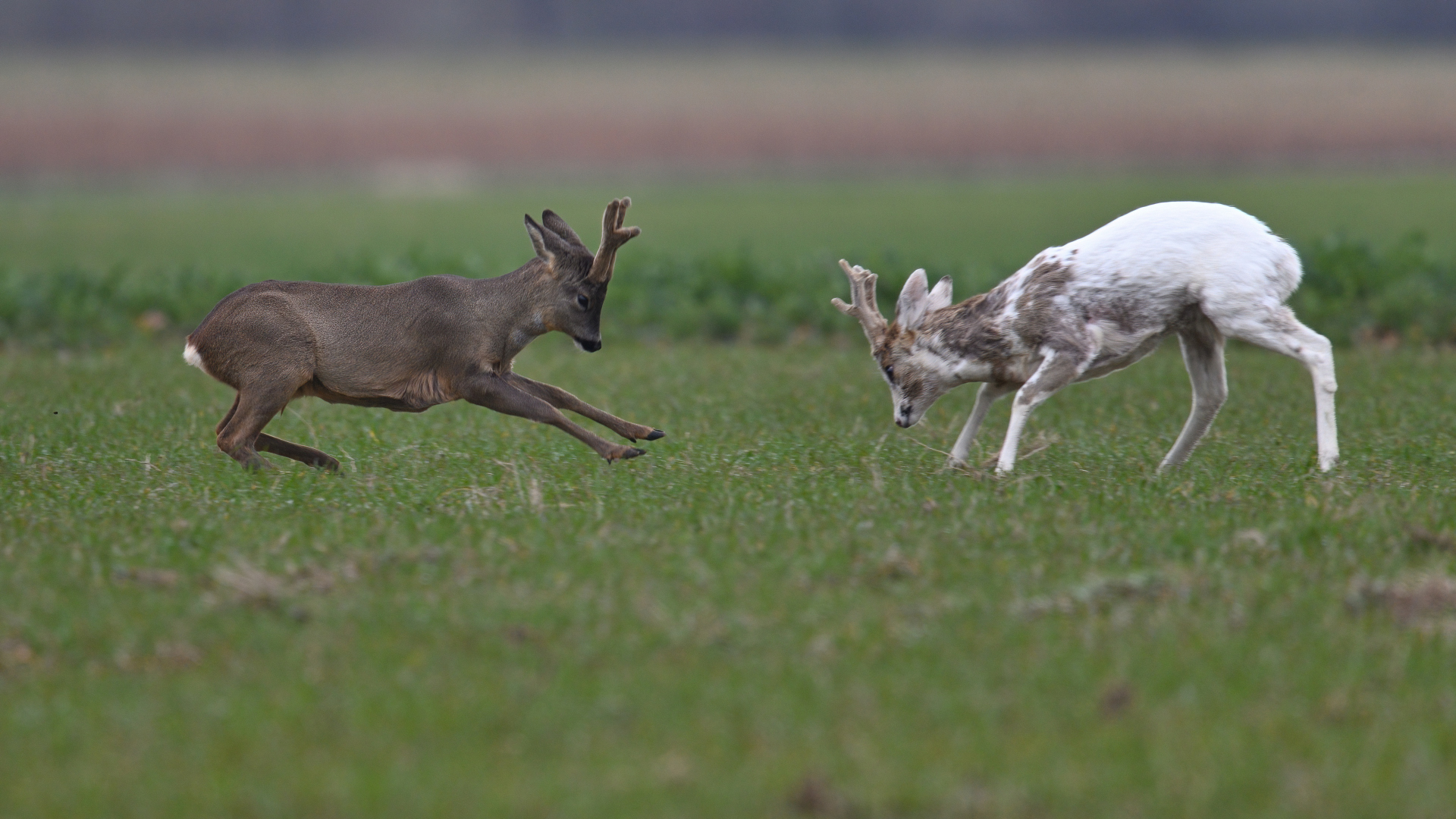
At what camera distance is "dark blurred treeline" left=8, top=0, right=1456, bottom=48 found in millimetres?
90625

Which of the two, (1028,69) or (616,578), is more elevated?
(616,578)

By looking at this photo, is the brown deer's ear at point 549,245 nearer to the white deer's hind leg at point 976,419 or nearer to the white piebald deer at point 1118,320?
the white piebald deer at point 1118,320

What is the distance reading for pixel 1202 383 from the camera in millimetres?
9234

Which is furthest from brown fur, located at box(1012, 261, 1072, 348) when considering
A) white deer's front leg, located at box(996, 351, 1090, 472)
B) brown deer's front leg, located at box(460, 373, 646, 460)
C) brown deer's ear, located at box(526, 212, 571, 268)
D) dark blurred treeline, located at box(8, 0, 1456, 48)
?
dark blurred treeline, located at box(8, 0, 1456, 48)

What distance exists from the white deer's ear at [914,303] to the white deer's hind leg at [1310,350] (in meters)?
1.67

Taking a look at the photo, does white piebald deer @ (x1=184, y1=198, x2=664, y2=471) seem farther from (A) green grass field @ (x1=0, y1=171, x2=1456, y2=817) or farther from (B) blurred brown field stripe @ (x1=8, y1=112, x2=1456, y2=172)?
(B) blurred brown field stripe @ (x1=8, y1=112, x2=1456, y2=172)

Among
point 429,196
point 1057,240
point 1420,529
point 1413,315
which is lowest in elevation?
point 429,196

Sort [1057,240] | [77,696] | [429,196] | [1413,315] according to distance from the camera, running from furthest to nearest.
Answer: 1. [429,196]
2. [1057,240]
3. [1413,315]
4. [77,696]

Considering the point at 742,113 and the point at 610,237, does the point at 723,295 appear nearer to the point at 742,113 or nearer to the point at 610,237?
the point at 610,237

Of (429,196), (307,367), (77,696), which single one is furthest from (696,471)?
(429,196)

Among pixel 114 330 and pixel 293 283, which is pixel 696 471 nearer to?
pixel 293 283

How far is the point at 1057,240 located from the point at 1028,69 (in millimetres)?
55308

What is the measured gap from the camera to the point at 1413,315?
15.9 meters

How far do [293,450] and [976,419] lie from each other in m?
3.85
